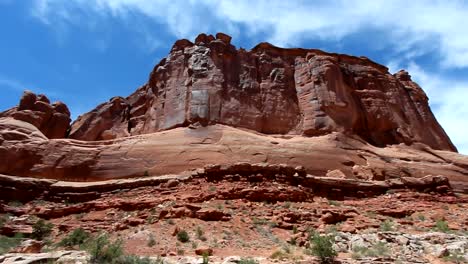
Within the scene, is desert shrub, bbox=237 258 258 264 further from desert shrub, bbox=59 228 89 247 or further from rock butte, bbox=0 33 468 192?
rock butte, bbox=0 33 468 192

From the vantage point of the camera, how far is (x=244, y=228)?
1917 cm

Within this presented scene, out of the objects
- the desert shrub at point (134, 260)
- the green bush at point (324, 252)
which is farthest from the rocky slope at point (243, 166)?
the desert shrub at point (134, 260)

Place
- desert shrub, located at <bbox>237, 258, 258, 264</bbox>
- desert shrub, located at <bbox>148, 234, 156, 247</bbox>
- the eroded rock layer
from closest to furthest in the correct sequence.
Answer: desert shrub, located at <bbox>237, 258, 258, 264</bbox>, desert shrub, located at <bbox>148, 234, 156, 247</bbox>, the eroded rock layer

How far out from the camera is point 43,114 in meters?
35.1

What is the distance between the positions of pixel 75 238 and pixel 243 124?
53.7 feet

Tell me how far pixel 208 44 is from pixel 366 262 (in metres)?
25.8

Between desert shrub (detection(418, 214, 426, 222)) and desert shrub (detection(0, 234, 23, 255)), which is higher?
desert shrub (detection(418, 214, 426, 222))

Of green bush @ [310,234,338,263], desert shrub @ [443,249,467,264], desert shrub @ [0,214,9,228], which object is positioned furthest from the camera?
desert shrub @ [0,214,9,228]

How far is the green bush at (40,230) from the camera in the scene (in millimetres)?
21000

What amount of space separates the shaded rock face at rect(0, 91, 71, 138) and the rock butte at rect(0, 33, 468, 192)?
3.2 inches

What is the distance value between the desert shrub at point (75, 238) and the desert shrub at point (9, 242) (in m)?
1.82

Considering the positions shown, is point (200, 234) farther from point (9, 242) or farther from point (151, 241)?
point (9, 242)

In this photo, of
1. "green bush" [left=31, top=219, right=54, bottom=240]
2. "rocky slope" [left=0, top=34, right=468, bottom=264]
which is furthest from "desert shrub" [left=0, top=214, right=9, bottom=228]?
"green bush" [left=31, top=219, right=54, bottom=240]

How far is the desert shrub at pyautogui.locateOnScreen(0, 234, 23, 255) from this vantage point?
18.2 m
